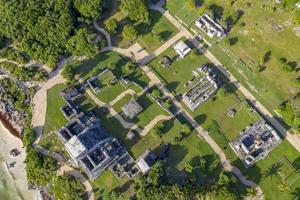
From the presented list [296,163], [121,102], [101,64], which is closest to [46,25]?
[101,64]

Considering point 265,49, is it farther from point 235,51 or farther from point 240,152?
point 240,152

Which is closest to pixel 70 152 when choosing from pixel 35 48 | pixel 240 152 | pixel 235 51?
pixel 35 48

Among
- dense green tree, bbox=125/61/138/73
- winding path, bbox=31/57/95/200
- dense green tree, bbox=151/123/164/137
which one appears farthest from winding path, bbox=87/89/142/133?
dense green tree, bbox=125/61/138/73

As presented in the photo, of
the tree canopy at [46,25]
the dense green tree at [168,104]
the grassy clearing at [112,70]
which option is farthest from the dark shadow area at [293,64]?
the tree canopy at [46,25]

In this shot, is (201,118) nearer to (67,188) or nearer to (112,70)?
(112,70)

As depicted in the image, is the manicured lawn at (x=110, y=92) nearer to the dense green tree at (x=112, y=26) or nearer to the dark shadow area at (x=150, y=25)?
the dense green tree at (x=112, y=26)

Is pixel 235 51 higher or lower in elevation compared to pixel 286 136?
higher
